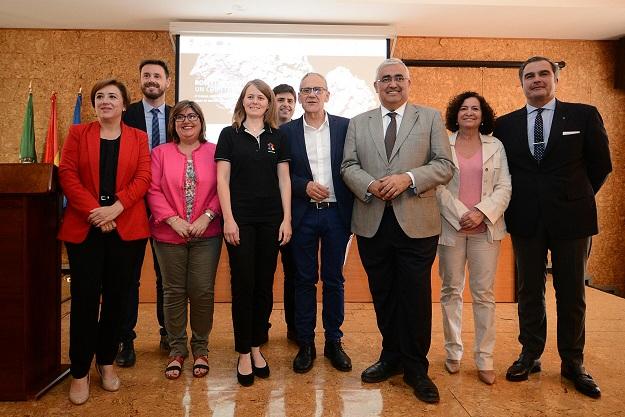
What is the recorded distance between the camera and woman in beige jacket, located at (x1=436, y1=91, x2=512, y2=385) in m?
2.49

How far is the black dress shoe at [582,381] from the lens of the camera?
2.33 m

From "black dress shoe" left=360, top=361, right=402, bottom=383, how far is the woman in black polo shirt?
1.74 ft

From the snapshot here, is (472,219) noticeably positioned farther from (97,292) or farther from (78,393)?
(78,393)

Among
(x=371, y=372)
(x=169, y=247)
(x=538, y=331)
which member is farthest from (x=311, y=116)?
(x=538, y=331)

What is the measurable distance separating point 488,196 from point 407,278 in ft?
2.12

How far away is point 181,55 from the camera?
19.2ft

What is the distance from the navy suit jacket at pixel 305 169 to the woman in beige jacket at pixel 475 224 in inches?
20.8

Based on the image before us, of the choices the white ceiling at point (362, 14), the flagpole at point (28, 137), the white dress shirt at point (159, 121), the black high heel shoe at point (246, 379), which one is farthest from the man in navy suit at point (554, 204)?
the flagpole at point (28, 137)

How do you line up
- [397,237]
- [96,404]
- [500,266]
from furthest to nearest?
[500,266] < [397,237] < [96,404]

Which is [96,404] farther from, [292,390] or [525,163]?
[525,163]

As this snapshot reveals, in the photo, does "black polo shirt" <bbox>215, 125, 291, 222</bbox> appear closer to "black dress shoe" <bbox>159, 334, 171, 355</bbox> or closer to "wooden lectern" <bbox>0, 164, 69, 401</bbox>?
"wooden lectern" <bbox>0, 164, 69, 401</bbox>

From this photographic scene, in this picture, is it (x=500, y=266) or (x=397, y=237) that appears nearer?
(x=397, y=237)

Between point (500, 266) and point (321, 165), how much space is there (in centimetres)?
271

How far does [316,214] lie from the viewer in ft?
8.50
